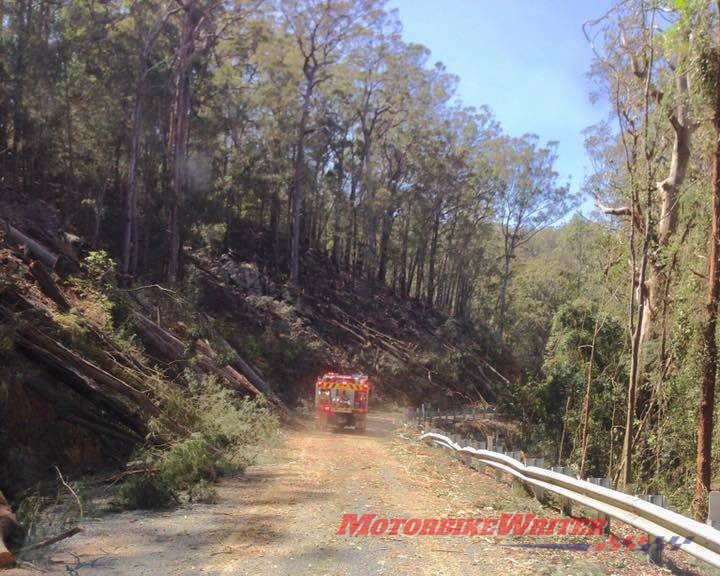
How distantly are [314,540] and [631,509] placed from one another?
314cm

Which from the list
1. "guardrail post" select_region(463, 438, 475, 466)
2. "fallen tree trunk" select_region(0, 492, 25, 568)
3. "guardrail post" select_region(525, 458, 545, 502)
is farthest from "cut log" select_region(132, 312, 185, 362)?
"guardrail post" select_region(525, 458, 545, 502)

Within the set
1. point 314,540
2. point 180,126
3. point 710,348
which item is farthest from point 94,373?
point 180,126

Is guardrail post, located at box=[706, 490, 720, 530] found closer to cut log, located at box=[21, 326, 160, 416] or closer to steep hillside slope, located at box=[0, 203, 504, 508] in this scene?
steep hillside slope, located at box=[0, 203, 504, 508]

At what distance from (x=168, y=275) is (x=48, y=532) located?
25252mm

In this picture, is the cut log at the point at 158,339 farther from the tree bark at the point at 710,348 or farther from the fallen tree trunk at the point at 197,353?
the tree bark at the point at 710,348

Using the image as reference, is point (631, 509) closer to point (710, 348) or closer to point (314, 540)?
point (314, 540)

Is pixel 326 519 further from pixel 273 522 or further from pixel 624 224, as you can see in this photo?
pixel 624 224

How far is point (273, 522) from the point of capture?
7.41m

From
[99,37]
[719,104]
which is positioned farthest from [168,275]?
[719,104]

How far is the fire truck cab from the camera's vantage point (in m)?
21.5

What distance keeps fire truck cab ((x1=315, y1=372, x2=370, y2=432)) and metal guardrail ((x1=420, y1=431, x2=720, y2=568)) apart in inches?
461

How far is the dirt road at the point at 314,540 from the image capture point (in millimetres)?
5676

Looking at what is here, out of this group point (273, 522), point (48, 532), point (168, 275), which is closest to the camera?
point (48, 532)

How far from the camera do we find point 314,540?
6.54 metres
